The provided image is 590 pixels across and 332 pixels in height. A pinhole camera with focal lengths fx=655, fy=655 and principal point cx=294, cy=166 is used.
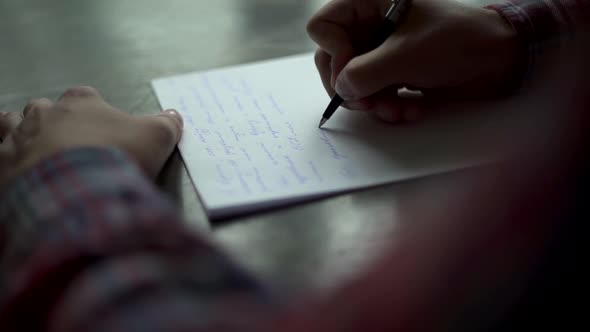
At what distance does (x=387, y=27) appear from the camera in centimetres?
74

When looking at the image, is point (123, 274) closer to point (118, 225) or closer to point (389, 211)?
point (118, 225)

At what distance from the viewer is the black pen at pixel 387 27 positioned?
73cm

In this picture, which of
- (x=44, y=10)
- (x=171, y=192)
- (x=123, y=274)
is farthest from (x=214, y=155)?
(x=44, y=10)

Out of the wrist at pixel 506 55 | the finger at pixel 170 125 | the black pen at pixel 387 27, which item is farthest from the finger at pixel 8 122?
the wrist at pixel 506 55

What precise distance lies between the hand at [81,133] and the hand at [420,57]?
207 millimetres

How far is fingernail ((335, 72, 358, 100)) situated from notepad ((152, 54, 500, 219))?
31mm

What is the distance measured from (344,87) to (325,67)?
0.08 m

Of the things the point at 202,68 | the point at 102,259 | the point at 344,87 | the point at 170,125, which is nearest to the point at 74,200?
the point at 102,259

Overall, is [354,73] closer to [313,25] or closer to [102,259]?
[313,25]

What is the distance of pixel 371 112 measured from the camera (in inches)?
29.5

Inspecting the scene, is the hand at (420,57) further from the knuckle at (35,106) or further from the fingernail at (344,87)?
the knuckle at (35,106)

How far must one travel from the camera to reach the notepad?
24.5 inches

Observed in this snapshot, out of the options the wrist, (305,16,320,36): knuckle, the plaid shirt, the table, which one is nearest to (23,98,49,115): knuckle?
the table

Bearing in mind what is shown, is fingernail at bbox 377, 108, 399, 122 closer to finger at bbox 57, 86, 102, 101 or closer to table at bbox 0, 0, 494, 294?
table at bbox 0, 0, 494, 294
